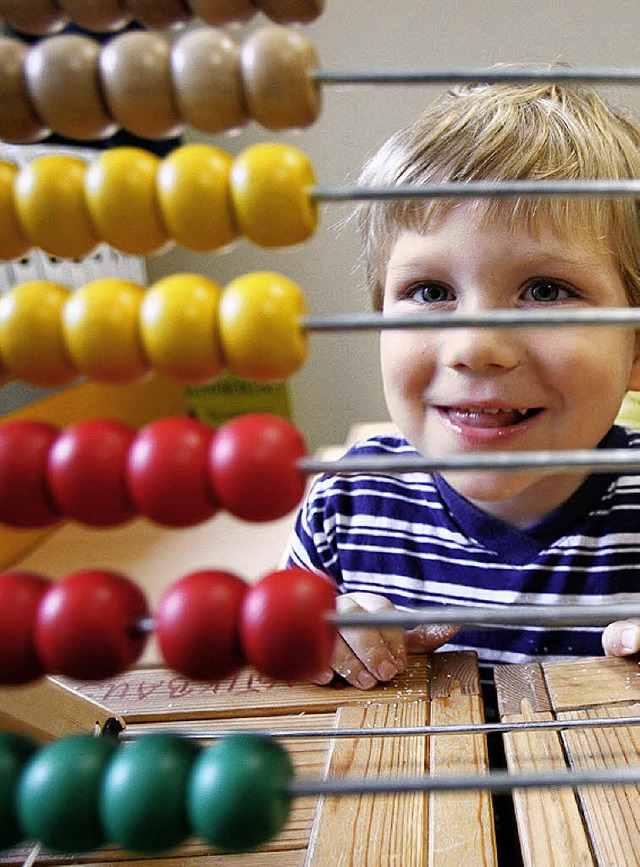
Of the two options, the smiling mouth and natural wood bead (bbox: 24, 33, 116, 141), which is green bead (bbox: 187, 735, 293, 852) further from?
the smiling mouth

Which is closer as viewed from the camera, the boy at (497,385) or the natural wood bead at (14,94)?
the natural wood bead at (14,94)

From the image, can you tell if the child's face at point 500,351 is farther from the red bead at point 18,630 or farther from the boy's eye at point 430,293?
the red bead at point 18,630

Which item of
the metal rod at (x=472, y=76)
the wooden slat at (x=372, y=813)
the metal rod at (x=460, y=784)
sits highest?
the metal rod at (x=472, y=76)

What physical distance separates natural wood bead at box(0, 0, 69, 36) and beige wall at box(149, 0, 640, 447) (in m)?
1.31

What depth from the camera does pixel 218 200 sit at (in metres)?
0.40

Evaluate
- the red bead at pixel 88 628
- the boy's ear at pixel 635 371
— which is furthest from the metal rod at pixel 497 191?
the boy's ear at pixel 635 371

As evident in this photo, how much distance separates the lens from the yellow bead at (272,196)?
0.39 metres

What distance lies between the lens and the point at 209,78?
40cm

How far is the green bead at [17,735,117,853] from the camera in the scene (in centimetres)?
36

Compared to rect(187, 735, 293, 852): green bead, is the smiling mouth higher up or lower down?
higher up

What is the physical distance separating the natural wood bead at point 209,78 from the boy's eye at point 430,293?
38 centimetres

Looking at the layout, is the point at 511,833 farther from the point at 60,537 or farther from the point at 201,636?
the point at 60,537

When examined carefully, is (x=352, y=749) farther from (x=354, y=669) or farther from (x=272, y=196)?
(x=272, y=196)

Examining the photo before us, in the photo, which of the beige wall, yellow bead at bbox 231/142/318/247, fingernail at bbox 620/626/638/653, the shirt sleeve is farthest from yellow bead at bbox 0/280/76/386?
the beige wall
